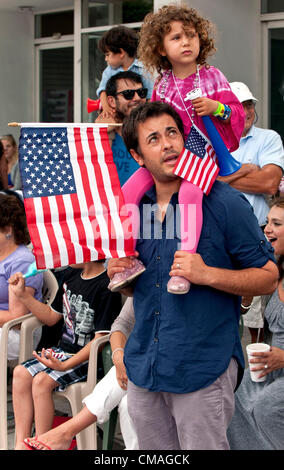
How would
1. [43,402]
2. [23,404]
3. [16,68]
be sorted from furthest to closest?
[16,68]
[23,404]
[43,402]

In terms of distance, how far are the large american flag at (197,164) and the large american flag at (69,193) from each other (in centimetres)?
36

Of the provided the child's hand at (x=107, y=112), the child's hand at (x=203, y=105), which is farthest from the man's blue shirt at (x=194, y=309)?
the child's hand at (x=107, y=112)

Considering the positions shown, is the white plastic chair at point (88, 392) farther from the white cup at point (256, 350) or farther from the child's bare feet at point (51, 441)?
the white cup at point (256, 350)

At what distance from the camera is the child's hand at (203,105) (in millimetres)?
3162

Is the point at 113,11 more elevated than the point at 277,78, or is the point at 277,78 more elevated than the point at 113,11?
the point at 113,11

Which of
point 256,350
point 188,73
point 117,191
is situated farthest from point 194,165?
point 256,350

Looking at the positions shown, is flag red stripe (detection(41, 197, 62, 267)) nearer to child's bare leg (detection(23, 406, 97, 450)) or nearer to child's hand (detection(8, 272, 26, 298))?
child's bare leg (detection(23, 406, 97, 450))

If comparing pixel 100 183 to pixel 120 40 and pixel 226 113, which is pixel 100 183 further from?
pixel 120 40

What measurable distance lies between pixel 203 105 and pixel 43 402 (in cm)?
203

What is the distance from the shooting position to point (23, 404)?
4332 mm

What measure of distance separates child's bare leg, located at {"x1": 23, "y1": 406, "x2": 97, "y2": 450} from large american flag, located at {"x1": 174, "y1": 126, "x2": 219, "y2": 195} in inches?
62.1

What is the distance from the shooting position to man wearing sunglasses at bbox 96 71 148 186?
4.72 m

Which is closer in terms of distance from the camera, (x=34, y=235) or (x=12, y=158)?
(x=34, y=235)

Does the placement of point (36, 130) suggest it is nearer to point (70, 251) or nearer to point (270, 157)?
point (70, 251)
